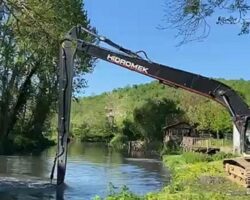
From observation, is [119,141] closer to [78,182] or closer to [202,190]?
[78,182]

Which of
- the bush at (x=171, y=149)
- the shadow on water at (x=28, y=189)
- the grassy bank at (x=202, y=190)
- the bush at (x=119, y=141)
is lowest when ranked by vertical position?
the shadow on water at (x=28, y=189)

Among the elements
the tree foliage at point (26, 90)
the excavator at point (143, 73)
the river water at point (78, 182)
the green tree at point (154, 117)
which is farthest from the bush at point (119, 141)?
the excavator at point (143, 73)

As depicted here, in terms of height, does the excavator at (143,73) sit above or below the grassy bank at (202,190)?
above

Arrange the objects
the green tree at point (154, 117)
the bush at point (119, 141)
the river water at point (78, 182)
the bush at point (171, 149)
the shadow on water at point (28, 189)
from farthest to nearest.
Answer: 1. the bush at point (119, 141)
2. the green tree at point (154, 117)
3. the bush at point (171, 149)
4. the river water at point (78, 182)
5. the shadow on water at point (28, 189)

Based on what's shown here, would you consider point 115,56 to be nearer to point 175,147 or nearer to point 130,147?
point 175,147

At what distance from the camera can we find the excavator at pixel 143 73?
21.1m

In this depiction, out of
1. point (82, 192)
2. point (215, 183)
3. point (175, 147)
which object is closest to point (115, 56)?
point (82, 192)

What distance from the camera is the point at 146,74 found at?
2362 cm

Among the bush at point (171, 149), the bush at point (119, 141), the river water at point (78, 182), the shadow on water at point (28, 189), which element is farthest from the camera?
the bush at point (119, 141)

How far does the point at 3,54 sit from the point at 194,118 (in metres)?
39.8

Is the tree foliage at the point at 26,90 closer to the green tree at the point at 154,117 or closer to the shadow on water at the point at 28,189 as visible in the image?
the shadow on water at the point at 28,189

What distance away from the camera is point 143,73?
23703 millimetres

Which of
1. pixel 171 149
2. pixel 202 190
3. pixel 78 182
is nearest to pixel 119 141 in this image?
pixel 171 149

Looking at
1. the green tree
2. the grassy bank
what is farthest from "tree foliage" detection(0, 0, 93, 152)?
the green tree
